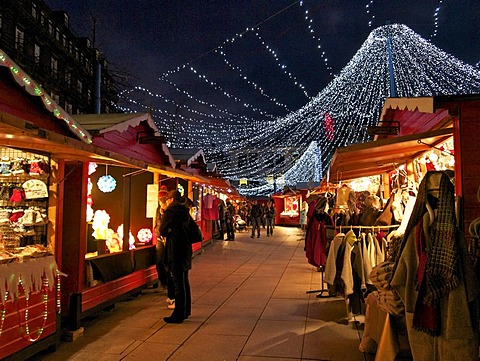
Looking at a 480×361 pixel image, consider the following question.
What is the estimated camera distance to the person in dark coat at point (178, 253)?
21.3ft

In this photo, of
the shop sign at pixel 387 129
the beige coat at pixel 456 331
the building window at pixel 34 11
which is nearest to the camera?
the beige coat at pixel 456 331

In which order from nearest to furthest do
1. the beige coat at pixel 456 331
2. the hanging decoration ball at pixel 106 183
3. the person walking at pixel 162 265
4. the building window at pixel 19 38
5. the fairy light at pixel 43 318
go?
the beige coat at pixel 456 331, the fairy light at pixel 43 318, the person walking at pixel 162 265, the hanging decoration ball at pixel 106 183, the building window at pixel 19 38

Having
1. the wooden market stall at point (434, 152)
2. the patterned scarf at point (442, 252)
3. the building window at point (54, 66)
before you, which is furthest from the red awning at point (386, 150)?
the building window at point (54, 66)

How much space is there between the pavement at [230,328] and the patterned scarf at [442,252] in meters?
2.09

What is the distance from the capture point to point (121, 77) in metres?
21.4

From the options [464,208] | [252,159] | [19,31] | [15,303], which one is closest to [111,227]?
[15,303]

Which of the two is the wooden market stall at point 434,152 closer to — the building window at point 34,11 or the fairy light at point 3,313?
the fairy light at point 3,313

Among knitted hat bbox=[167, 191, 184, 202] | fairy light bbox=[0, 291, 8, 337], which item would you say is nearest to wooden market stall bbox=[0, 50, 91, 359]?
fairy light bbox=[0, 291, 8, 337]

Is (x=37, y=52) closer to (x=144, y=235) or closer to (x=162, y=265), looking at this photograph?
(x=144, y=235)

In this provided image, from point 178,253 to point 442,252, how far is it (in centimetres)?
418

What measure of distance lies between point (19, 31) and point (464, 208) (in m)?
28.3

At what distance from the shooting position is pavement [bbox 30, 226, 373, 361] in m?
5.12

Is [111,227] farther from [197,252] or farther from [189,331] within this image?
[197,252]

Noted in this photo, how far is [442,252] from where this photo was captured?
10.5ft
